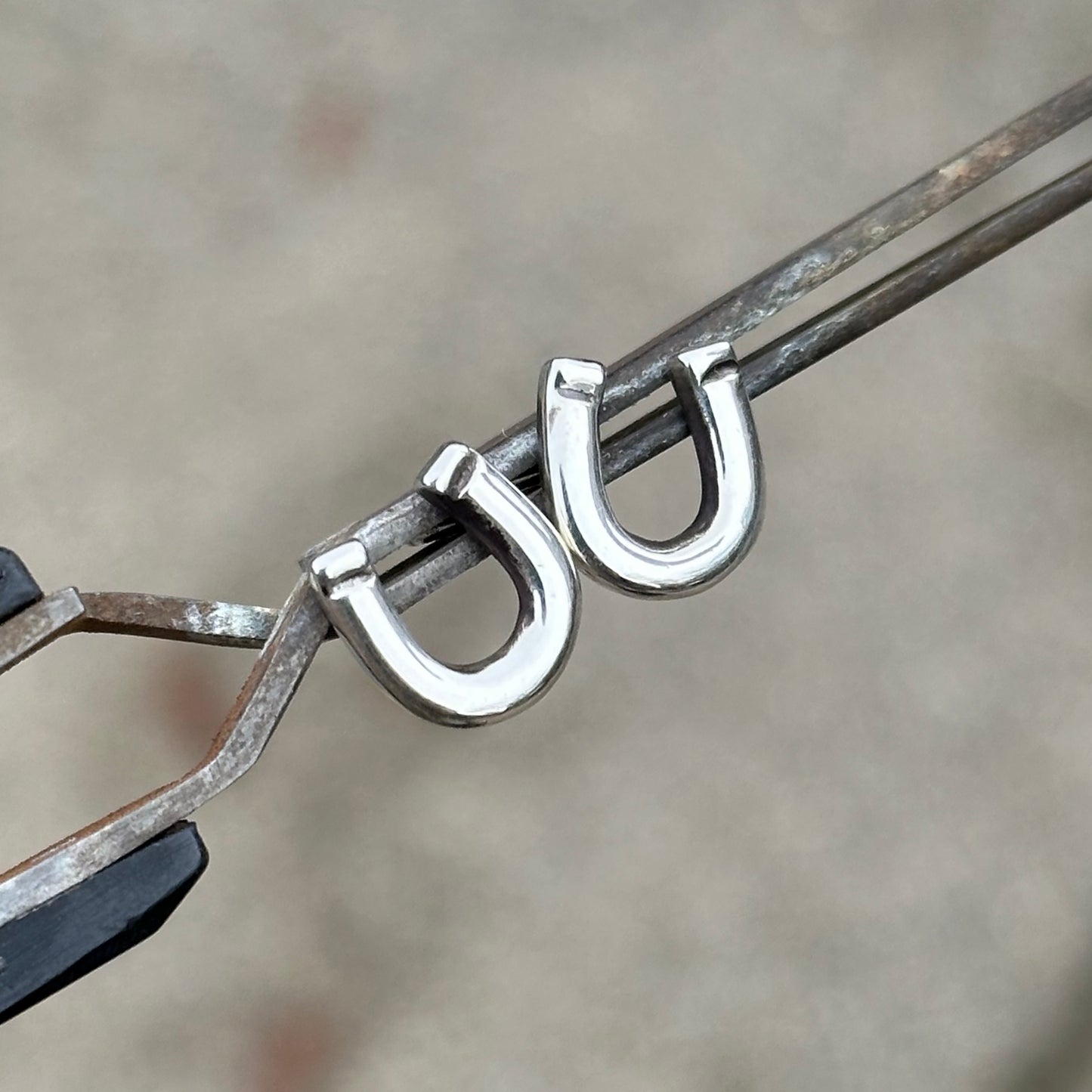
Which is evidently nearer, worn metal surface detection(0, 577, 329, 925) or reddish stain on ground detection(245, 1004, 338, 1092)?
worn metal surface detection(0, 577, 329, 925)

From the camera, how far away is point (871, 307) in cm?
38

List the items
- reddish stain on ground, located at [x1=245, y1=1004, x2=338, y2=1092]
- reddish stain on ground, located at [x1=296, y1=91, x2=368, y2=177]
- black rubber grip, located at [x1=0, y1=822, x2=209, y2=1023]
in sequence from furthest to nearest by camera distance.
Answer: reddish stain on ground, located at [x1=296, y1=91, x2=368, y2=177]
reddish stain on ground, located at [x1=245, y1=1004, x2=338, y2=1092]
black rubber grip, located at [x1=0, y1=822, x2=209, y2=1023]

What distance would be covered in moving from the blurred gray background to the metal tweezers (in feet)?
1.16

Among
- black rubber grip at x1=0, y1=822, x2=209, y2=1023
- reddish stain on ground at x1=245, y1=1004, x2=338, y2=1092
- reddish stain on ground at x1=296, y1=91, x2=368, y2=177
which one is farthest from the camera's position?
reddish stain on ground at x1=296, y1=91, x2=368, y2=177

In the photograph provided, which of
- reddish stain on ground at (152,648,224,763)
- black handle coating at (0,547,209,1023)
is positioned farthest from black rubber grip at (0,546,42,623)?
reddish stain on ground at (152,648,224,763)

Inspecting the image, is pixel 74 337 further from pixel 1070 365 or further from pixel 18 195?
pixel 1070 365

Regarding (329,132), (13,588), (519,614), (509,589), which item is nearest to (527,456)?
(519,614)

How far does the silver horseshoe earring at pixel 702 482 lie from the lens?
0.35 m

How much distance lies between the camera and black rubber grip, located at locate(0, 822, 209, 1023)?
1.07ft

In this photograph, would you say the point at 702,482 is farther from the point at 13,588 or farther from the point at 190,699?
the point at 190,699

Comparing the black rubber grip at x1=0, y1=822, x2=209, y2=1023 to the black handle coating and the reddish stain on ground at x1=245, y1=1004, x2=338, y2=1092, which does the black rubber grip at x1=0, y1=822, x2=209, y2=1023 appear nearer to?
the black handle coating

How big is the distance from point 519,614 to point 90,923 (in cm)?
14

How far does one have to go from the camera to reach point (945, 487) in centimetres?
79

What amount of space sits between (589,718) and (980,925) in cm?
27
